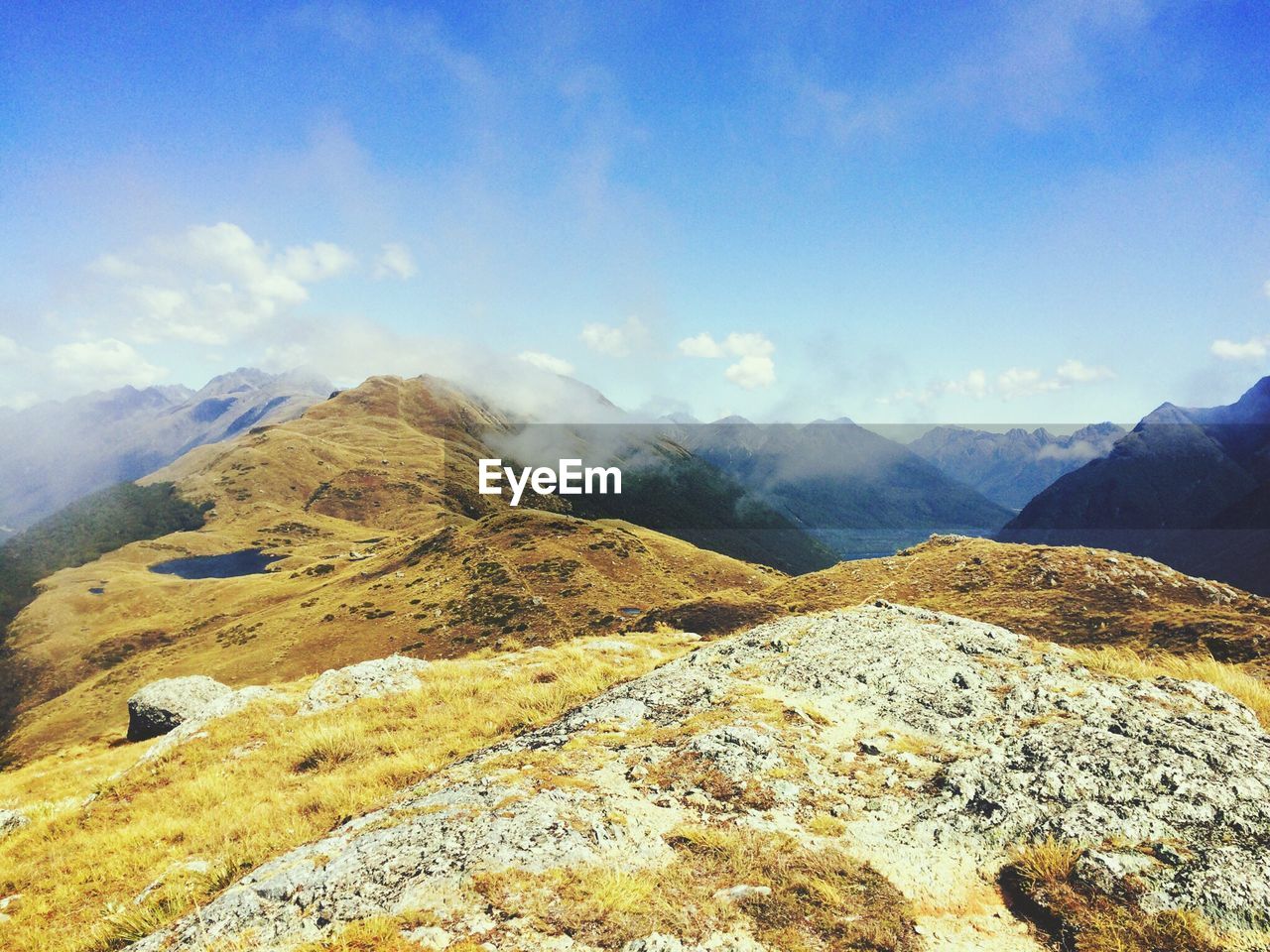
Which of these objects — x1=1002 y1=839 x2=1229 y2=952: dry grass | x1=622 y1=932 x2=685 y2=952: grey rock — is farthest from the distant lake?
x1=1002 y1=839 x2=1229 y2=952: dry grass

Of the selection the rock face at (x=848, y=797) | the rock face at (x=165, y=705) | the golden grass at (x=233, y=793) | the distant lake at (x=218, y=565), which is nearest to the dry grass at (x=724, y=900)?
the rock face at (x=848, y=797)

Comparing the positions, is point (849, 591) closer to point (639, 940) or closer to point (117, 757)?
point (639, 940)

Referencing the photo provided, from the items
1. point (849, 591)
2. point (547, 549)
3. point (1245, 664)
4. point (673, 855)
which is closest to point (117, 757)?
point (673, 855)

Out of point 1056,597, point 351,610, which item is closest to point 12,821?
point 1056,597

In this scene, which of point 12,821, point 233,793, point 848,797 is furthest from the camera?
point 12,821

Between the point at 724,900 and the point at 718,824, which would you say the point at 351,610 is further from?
the point at 724,900

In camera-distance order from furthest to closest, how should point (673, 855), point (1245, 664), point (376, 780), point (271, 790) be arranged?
point (1245, 664) → point (271, 790) → point (376, 780) → point (673, 855)

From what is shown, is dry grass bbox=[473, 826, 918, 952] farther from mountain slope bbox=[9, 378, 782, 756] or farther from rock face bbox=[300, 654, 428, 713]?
mountain slope bbox=[9, 378, 782, 756]

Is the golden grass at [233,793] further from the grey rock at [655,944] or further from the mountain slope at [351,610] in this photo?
the mountain slope at [351,610]
